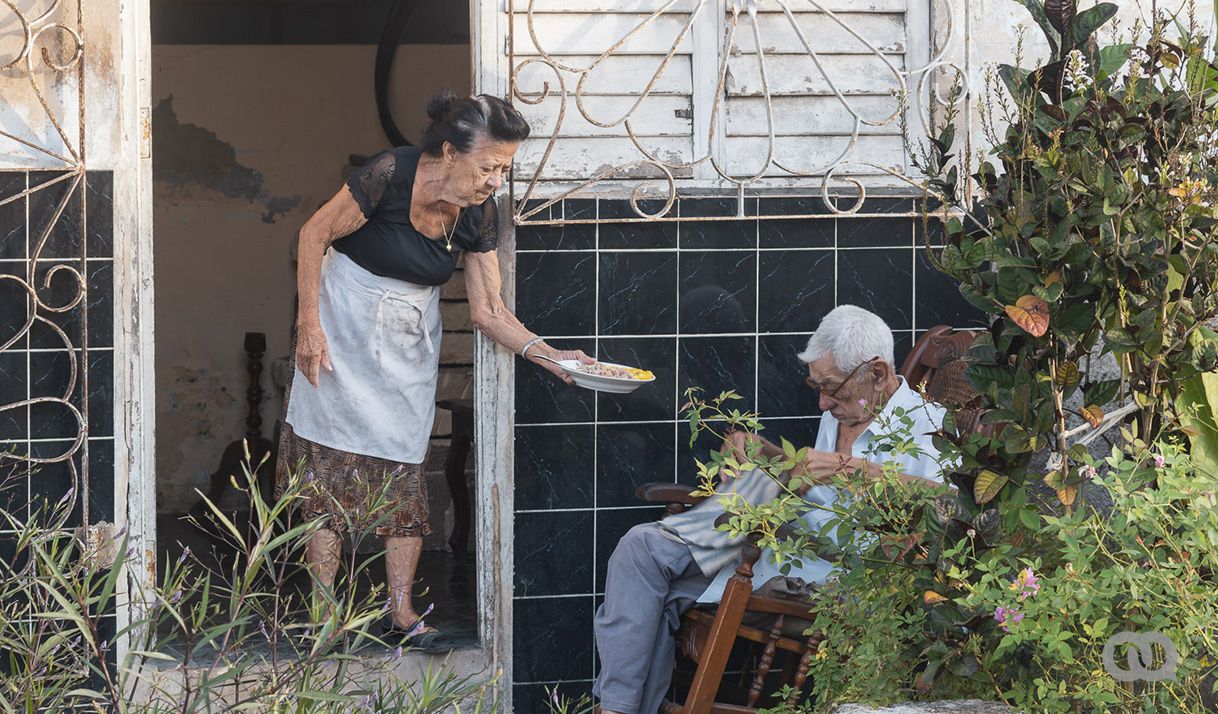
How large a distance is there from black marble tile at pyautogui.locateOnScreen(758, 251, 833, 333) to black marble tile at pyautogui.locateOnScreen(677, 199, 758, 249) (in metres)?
0.09

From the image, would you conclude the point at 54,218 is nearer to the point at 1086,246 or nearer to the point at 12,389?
the point at 12,389

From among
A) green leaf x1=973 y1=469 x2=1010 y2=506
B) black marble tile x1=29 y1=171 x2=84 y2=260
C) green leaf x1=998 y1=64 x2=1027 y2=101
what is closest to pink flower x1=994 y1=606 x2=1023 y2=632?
green leaf x1=973 y1=469 x2=1010 y2=506

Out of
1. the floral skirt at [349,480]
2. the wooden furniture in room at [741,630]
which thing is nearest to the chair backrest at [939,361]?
the wooden furniture in room at [741,630]

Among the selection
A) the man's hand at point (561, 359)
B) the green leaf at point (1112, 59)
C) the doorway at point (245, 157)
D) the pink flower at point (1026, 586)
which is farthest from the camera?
the doorway at point (245, 157)

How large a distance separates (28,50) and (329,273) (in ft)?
3.54

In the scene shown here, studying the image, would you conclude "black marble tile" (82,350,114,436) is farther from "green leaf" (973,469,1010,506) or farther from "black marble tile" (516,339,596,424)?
"green leaf" (973,469,1010,506)

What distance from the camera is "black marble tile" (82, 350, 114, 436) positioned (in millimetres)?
4379

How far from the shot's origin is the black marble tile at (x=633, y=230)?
468 centimetres

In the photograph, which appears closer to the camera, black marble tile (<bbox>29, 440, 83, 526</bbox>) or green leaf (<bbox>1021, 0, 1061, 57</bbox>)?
green leaf (<bbox>1021, 0, 1061, 57</bbox>)

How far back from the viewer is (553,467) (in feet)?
15.4

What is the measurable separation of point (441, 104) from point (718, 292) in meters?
1.03

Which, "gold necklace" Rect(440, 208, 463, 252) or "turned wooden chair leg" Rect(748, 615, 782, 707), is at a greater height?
"gold necklace" Rect(440, 208, 463, 252)

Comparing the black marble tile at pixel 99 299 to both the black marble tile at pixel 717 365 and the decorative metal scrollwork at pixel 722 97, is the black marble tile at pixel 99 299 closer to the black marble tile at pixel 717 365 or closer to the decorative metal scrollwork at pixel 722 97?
the decorative metal scrollwork at pixel 722 97

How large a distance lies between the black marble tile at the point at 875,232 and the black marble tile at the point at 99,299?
2208 millimetres
